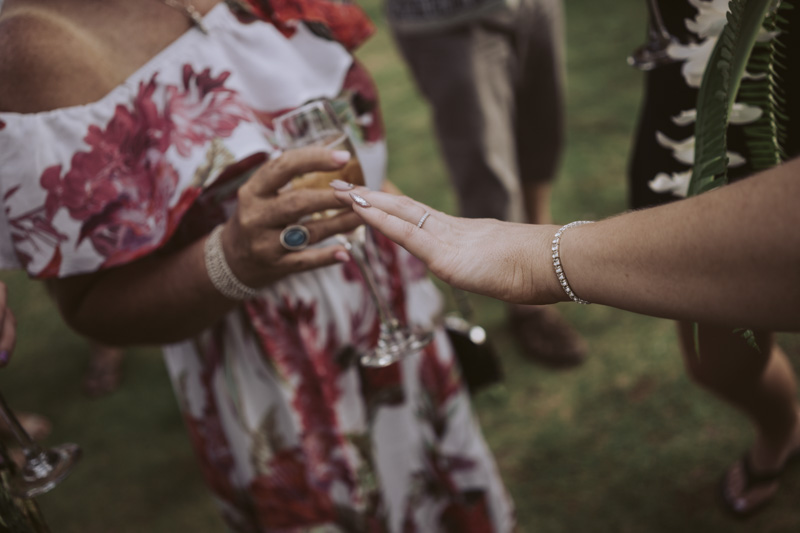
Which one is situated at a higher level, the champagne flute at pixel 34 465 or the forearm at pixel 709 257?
the forearm at pixel 709 257

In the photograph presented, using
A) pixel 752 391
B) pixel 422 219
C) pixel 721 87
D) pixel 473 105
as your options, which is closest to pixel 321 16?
pixel 422 219

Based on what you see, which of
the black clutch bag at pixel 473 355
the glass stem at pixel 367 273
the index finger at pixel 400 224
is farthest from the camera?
the black clutch bag at pixel 473 355

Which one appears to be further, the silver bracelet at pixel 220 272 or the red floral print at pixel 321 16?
the red floral print at pixel 321 16

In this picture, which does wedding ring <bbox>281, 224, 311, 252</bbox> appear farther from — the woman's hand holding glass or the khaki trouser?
the khaki trouser

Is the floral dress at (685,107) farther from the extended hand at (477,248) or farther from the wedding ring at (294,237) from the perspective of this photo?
the wedding ring at (294,237)

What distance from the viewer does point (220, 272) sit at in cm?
136

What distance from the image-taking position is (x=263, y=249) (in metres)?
1.27

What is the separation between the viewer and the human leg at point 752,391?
69.1 inches

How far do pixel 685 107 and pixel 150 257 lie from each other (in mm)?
1365

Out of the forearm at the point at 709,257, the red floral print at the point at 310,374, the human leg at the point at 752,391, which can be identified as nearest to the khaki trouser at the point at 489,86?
the human leg at the point at 752,391

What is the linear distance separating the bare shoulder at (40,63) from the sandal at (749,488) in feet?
8.24

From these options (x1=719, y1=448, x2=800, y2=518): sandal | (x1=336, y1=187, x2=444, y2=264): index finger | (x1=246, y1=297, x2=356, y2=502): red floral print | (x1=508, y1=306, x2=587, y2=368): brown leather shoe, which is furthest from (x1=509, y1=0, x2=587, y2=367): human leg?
(x1=336, y1=187, x2=444, y2=264): index finger

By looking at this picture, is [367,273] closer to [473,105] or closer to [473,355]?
[473,355]

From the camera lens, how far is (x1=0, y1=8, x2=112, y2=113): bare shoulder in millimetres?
1303
